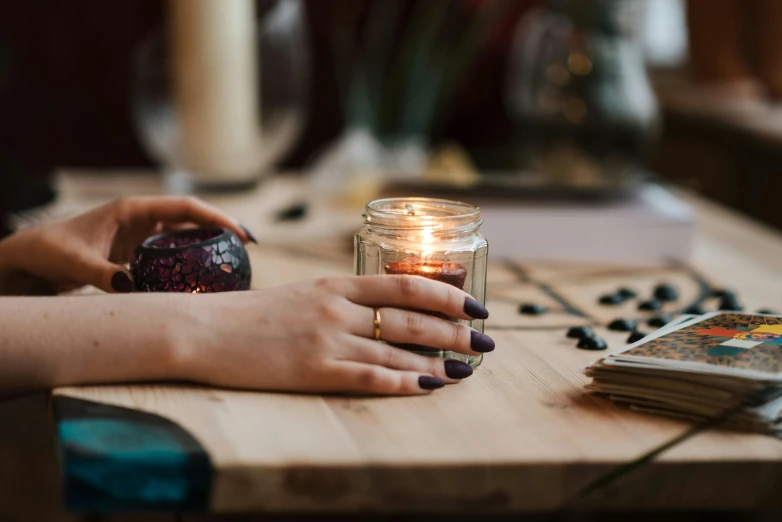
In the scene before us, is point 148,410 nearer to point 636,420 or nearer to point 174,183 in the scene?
point 636,420

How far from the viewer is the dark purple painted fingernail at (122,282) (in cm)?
76

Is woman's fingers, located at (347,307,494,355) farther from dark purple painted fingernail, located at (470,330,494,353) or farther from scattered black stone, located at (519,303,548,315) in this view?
scattered black stone, located at (519,303,548,315)

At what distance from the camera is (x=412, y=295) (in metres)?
0.66

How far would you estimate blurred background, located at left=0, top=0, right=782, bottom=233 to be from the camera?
1473mm

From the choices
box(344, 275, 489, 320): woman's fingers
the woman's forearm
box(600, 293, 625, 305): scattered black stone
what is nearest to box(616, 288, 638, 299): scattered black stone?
box(600, 293, 625, 305): scattered black stone

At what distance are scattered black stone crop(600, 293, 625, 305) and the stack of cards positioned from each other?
0.80 feet

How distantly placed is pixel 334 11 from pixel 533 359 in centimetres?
151

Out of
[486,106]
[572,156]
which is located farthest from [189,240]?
[486,106]

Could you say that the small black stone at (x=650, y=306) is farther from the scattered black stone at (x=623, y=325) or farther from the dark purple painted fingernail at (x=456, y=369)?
the dark purple painted fingernail at (x=456, y=369)

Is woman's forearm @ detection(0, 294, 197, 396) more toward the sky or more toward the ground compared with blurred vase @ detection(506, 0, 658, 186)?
more toward the ground

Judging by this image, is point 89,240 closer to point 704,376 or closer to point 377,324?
point 377,324

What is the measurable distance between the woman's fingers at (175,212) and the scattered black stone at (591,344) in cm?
32

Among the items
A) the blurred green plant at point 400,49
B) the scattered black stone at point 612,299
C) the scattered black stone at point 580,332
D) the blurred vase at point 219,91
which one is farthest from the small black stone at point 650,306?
the blurred green plant at point 400,49

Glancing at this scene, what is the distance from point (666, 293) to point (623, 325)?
16 centimetres
